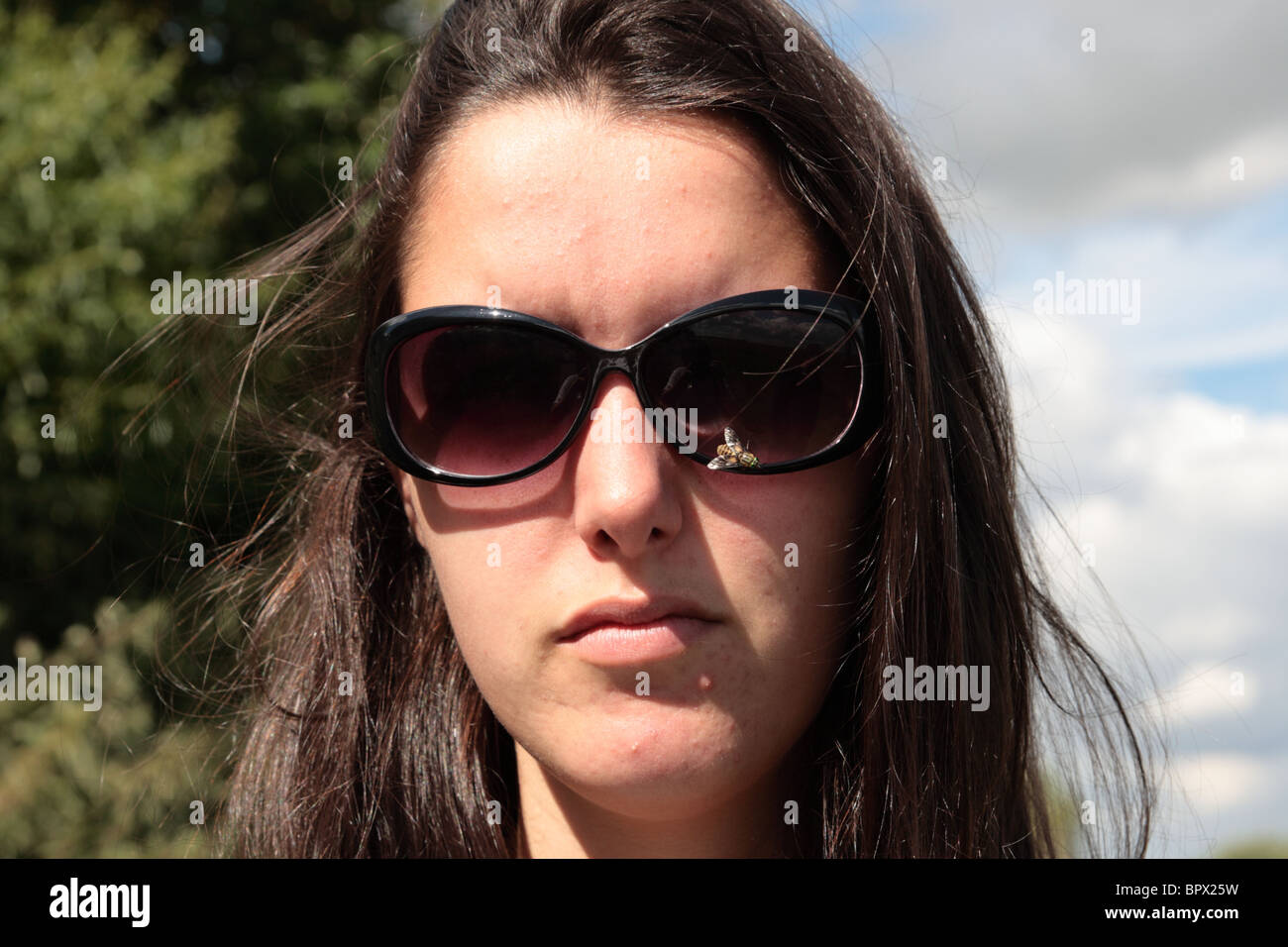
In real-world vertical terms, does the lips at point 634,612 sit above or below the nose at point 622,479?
below

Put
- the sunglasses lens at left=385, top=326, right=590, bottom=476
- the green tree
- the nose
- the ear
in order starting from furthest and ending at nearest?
the green tree, the ear, the sunglasses lens at left=385, top=326, right=590, bottom=476, the nose

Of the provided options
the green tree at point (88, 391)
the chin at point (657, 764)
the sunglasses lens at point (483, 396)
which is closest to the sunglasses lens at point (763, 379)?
the sunglasses lens at point (483, 396)

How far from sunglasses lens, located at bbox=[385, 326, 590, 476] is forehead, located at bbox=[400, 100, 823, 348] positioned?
55 millimetres

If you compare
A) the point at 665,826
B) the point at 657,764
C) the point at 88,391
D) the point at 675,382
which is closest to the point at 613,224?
the point at 675,382

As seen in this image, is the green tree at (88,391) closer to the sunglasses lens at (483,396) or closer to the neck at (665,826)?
the sunglasses lens at (483,396)

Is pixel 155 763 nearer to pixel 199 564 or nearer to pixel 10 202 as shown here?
pixel 199 564

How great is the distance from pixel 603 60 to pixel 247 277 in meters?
0.97

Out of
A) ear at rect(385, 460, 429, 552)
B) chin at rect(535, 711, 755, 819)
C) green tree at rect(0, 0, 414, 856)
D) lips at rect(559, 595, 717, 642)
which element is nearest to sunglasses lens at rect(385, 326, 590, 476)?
ear at rect(385, 460, 429, 552)

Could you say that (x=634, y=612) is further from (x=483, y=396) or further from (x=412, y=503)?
(x=412, y=503)

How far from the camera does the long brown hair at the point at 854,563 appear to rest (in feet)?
5.36

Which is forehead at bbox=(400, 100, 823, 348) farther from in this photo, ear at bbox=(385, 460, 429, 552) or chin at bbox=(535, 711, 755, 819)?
chin at bbox=(535, 711, 755, 819)

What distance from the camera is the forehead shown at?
1491 mm

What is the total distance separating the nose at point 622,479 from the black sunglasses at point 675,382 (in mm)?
16
